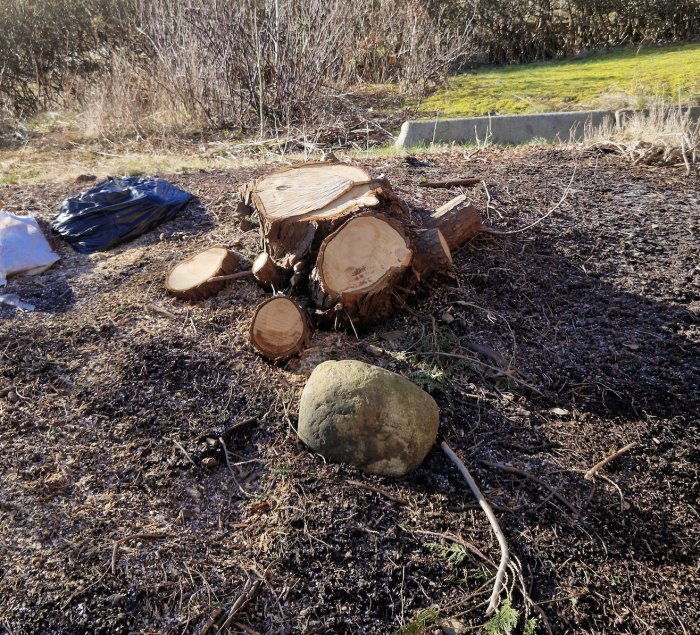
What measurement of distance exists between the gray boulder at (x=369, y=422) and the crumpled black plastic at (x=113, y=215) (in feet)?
7.26

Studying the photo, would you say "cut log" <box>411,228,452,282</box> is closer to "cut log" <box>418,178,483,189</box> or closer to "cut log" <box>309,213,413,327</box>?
"cut log" <box>309,213,413,327</box>

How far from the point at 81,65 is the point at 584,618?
1098cm

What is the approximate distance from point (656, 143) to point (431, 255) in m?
2.53

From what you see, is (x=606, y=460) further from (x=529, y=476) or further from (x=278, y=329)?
(x=278, y=329)

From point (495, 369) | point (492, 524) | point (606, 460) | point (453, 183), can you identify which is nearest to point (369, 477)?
point (492, 524)

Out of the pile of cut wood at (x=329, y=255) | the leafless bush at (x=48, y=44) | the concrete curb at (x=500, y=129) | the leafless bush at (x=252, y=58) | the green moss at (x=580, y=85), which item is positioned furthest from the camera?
the leafless bush at (x=48, y=44)

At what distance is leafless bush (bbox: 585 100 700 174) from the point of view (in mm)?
4371

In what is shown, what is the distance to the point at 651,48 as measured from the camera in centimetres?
1008

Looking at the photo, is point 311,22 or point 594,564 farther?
point 311,22

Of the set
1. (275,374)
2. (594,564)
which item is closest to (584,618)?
(594,564)

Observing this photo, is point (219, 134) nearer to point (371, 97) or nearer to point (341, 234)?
point (371, 97)

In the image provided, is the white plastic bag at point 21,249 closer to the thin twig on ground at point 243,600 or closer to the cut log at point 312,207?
the cut log at point 312,207

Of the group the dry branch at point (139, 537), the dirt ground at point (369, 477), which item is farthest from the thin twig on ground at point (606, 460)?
the dry branch at point (139, 537)

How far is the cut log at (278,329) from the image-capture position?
2686 millimetres
